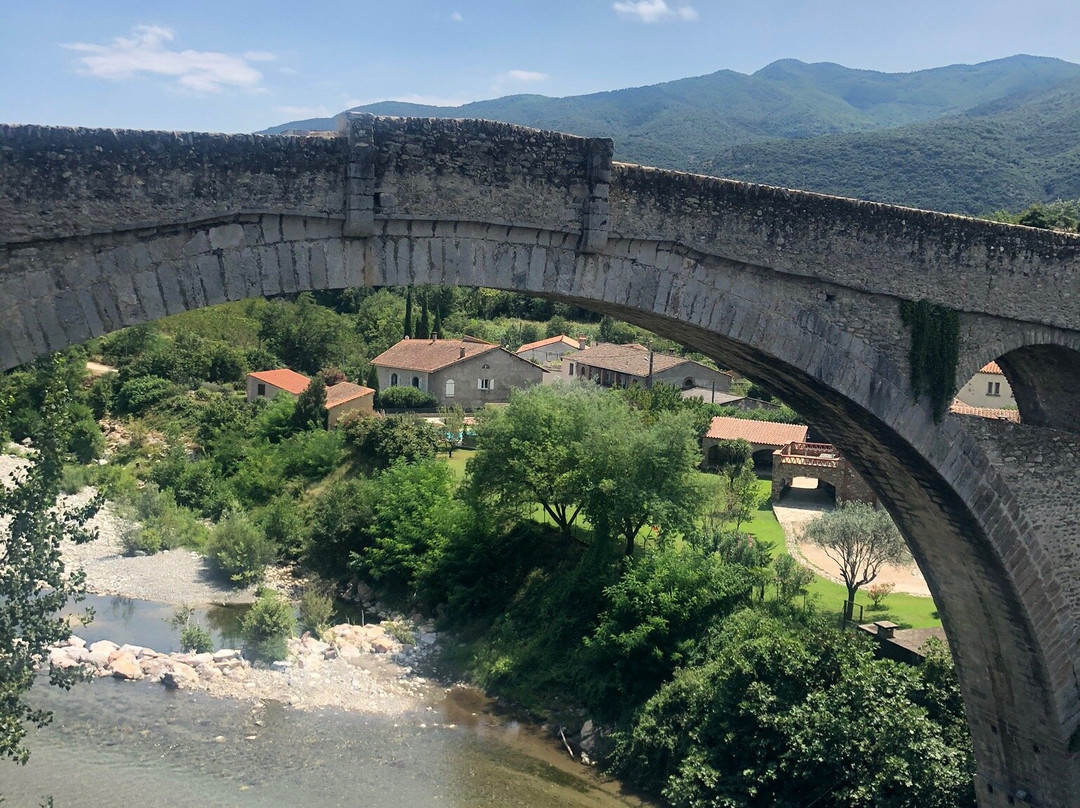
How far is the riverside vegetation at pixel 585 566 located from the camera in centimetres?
1239

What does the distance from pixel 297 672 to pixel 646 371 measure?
68.7 ft

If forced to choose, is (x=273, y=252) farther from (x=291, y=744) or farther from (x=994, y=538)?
(x=291, y=744)

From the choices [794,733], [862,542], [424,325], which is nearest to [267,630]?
[794,733]

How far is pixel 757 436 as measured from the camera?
92.3ft

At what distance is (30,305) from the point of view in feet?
17.9

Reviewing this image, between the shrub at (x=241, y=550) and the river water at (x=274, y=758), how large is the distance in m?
5.58

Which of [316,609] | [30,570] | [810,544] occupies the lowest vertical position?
[316,609]

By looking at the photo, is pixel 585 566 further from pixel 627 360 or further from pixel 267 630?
pixel 627 360

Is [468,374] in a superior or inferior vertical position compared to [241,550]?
superior

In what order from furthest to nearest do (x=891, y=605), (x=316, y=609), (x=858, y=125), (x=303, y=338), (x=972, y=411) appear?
(x=858, y=125), (x=303, y=338), (x=316, y=609), (x=891, y=605), (x=972, y=411)

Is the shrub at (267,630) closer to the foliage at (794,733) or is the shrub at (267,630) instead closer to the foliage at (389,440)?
the foliage at (389,440)

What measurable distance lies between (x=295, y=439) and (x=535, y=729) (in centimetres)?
1454

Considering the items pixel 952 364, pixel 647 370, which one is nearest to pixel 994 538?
pixel 952 364

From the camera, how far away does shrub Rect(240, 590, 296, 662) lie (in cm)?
1833
